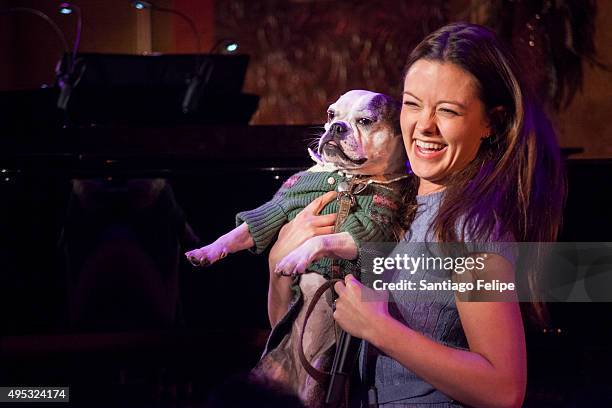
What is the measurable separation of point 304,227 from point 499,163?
1.27ft

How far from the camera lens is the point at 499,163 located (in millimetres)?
1242

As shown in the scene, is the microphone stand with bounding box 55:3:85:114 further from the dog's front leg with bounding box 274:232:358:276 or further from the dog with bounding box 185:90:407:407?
the dog's front leg with bounding box 274:232:358:276

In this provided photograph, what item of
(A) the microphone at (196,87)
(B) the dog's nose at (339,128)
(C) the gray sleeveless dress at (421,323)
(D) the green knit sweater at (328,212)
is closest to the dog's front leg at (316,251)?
(D) the green knit sweater at (328,212)

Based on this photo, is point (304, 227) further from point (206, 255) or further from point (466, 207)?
point (466, 207)

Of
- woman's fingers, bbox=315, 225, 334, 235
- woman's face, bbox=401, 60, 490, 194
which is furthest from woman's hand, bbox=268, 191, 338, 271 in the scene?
woman's face, bbox=401, 60, 490, 194

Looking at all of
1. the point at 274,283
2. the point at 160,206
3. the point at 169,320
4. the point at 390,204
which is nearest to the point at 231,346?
the point at 169,320

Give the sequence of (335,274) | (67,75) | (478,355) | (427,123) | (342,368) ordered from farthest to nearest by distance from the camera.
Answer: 1. (67,75)
2. (335,274)
3. (342,368)
4. (427,123)
5. (478,355)

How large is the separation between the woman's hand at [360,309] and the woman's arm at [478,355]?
0.09ft

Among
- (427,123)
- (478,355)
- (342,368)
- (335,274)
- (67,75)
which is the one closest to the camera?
(478,355)

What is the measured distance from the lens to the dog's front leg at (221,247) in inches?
57.9

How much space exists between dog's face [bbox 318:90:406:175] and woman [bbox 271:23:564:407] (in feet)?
0.69

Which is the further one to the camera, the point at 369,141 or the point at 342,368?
the point at 369,141

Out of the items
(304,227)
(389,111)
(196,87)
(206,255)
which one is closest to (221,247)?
(206,255)

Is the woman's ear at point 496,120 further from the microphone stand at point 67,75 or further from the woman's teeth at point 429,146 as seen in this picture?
the microphone stand at point 67,75
